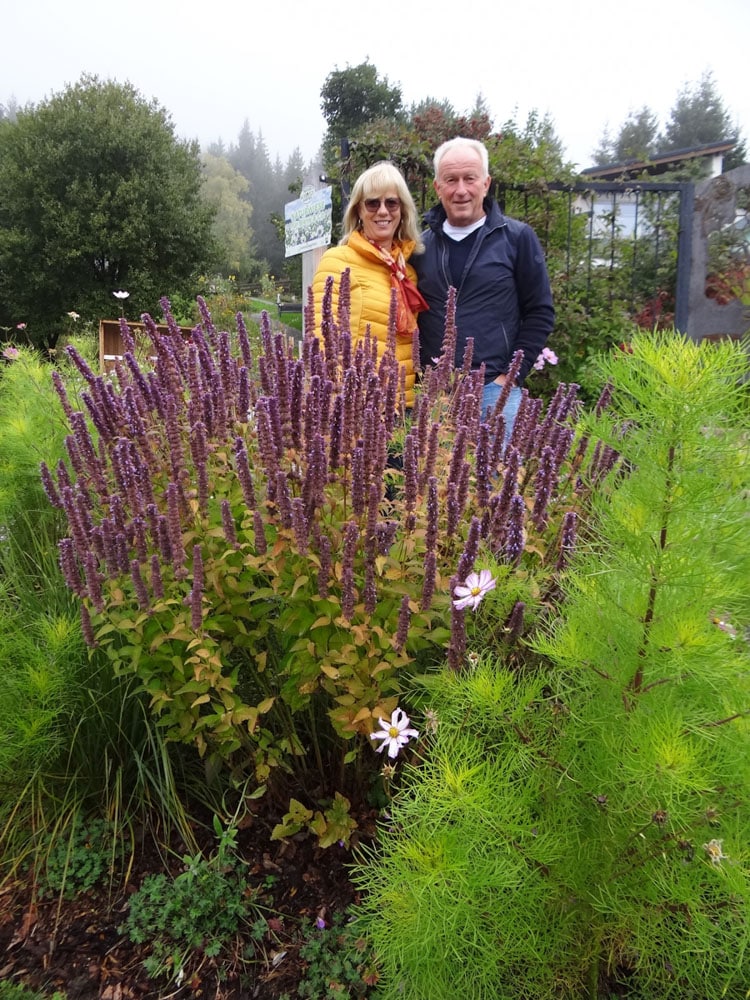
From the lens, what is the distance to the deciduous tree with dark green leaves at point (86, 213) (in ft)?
71.7

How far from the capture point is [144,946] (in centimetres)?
226

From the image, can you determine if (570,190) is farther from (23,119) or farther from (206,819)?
(23,119)

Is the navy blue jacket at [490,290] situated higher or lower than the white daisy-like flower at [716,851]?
higher

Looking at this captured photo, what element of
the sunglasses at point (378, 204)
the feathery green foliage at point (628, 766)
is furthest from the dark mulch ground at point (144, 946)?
the sunglasses at point (378, 204)

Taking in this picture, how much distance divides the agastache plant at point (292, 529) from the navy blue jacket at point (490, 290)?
181 centimetres

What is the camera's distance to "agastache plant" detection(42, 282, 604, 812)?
198cm

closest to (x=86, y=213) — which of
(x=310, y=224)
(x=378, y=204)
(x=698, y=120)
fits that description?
(x=310, y=224)

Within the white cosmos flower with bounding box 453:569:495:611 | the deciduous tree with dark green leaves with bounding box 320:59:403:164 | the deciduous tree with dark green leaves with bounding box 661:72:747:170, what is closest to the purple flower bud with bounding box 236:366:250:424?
the white cosmos flower with bounding box 453:569:495:611

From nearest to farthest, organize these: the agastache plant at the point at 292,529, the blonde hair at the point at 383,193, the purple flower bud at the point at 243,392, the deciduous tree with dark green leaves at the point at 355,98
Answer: the agastache plant at the point at 292,529 → the purple flower bud at the point at 243,392 → the blonde hair at the point at 383,193 → the deciduous tree with dark green leaves at the point at 355,98

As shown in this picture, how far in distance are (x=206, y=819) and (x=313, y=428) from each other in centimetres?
169

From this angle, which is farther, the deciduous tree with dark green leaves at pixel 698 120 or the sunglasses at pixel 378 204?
the deciduous tree with dark green leaves at pixel 698 120

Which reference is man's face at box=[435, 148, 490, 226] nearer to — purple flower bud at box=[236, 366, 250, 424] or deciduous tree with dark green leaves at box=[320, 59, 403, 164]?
purple flower bud at box=[236, 366, 250, 424]

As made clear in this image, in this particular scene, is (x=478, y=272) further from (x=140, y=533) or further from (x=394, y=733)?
(x=394, y=733)

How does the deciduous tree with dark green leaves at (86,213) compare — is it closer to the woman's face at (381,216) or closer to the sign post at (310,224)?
the sign post at (310,224)
